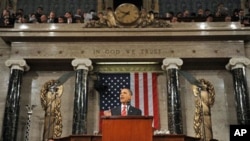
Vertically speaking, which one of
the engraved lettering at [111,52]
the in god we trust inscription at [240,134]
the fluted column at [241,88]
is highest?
the engraved lettering at [111,52]

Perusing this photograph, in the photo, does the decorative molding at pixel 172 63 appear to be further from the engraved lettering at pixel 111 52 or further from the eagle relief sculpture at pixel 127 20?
the engraved lettering at pixel 111 52

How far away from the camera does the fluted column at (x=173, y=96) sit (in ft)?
45.3

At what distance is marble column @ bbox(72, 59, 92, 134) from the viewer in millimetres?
13859

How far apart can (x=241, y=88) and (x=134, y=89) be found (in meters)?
3.87

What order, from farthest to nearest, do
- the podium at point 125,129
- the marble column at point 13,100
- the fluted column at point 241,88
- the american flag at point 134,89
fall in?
1. the american flag at point 134,89
2. the fluted column at point 241,88
3. the marble column at point 13,100
4. the podium at point 125,129

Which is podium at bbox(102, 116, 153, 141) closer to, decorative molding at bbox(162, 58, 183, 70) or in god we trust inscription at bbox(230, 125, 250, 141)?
in god we trust inscription at bbox(230, 125, 250, 141)

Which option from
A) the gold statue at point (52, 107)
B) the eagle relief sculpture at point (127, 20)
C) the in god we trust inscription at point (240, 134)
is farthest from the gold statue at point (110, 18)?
the in god we trust inscription at point (240, 134)

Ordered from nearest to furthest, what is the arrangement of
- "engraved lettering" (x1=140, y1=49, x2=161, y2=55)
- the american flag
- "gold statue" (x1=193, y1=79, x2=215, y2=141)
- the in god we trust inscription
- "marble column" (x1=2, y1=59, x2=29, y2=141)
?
1. the in god we trust inscription
2. "marble column" (x1=2, y1=59, x2=29, y2=141)
3. "gold statue" (x1=193, y1=79, x2=215, y2=141)
4. the american flag
5. "engraved lettering" (x1=140, y1=49, x2=161, y2=55)

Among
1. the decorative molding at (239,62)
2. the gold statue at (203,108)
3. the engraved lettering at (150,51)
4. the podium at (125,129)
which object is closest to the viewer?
the podium at (125,129)

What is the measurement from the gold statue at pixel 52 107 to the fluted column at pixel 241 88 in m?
6.45

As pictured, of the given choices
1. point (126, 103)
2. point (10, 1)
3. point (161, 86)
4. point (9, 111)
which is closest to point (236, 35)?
point (161, 86)

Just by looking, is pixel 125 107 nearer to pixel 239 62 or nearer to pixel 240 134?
pixel 240 134

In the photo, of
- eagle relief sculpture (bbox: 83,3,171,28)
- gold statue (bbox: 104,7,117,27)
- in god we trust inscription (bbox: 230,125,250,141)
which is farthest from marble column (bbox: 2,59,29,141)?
in god we trust inscription (bbox: 230,125,250,141)

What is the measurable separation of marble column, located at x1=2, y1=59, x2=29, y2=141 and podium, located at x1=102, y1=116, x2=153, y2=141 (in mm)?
7325
